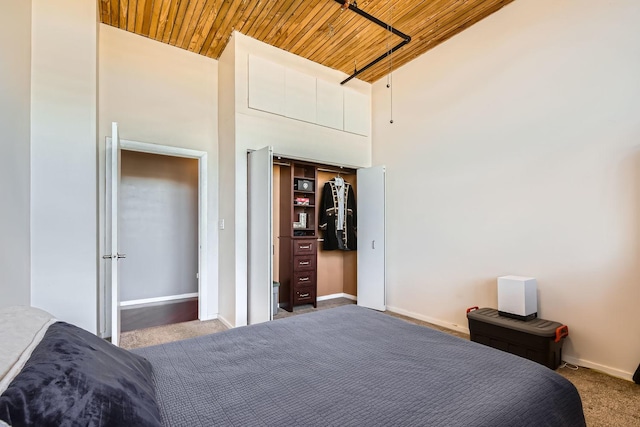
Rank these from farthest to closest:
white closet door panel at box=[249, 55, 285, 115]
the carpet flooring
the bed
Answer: white closet door panel at box=[249, 55, 285, 115] → the carpet flooring → the bed

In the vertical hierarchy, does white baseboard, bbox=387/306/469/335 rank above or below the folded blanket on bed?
below

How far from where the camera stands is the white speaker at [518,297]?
2688 mm

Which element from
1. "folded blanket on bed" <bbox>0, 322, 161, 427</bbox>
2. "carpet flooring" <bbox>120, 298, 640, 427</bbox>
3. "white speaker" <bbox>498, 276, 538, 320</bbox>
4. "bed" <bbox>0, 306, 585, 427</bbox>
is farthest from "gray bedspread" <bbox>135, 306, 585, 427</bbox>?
"white speaker" <bbox>498, 276, 538, 320</bbox>

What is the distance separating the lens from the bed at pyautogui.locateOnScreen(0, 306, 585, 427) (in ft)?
2.37

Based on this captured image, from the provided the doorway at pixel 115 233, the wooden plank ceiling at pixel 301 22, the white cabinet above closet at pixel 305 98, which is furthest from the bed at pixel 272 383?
the wooden plank ceiling at pixel 301 22

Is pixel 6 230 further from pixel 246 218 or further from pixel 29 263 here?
pixel 246 218

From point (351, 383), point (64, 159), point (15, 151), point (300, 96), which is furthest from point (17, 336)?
point (300, 96)

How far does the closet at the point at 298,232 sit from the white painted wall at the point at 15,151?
252 cm

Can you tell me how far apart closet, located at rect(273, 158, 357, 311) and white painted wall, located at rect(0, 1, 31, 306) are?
252 cm

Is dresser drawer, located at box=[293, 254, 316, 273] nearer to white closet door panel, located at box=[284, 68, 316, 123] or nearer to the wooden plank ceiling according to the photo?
white closet door panel, located at box=[284, 68, 316, 123]

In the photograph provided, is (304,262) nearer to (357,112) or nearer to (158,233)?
(357,112)

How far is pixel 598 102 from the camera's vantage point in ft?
8.30

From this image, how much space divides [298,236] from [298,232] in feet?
0.68

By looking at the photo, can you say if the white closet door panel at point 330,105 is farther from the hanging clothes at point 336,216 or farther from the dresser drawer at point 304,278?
the dresser drawer at point 304,278
